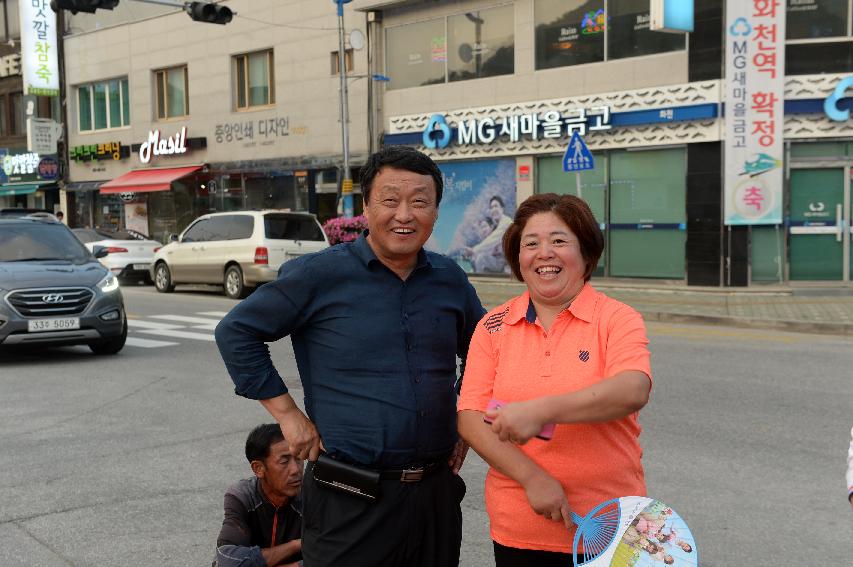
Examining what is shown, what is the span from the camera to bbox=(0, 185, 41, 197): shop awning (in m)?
36.8

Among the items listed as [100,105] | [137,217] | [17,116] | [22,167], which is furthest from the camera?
[17,116]

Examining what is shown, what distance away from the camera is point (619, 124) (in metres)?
19.8

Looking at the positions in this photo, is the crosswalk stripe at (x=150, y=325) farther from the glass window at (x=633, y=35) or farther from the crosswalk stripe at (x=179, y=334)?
the glass window at (x=633, y=35)

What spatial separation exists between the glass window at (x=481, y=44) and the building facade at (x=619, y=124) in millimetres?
34

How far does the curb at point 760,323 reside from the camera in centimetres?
1308

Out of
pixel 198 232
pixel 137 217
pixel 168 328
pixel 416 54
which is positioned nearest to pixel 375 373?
pixel 168 328

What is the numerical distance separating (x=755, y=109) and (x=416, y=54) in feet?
30.2

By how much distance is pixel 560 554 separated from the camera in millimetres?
2438

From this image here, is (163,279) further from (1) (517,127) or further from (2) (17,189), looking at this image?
(2) (17,189)

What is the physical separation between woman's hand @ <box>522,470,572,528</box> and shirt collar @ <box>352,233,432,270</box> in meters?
0.82

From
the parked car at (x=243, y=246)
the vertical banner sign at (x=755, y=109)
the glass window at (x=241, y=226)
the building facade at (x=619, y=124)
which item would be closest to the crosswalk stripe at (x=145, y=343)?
the parked car at (x=243, y=246)

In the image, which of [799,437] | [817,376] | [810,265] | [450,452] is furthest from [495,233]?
[450,452]

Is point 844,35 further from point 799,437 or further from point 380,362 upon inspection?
point 380,362

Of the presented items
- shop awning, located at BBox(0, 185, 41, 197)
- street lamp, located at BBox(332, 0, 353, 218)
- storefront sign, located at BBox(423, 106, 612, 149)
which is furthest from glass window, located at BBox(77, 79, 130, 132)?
storefront sign, located at BBox(423, 106, 612, 149)
